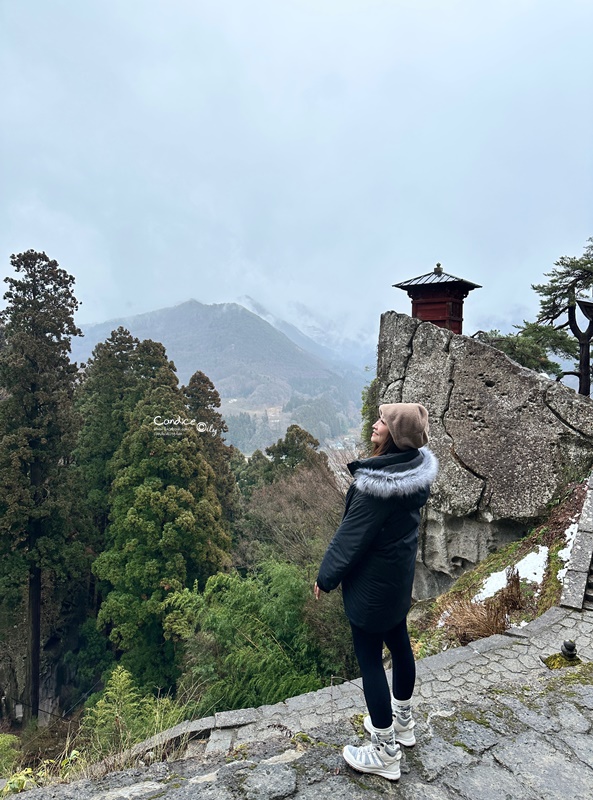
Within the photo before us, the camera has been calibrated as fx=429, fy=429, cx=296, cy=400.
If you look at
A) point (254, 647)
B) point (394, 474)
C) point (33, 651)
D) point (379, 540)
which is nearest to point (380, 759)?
point (379, 540)

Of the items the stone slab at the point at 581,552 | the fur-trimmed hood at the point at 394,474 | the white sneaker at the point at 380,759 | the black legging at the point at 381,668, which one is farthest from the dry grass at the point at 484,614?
the fur-trimmed hood at the point at 394,474

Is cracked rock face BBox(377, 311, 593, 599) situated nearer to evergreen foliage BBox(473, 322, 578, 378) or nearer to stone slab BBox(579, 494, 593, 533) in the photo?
stone slab BBox(579, 494, 593, 533)

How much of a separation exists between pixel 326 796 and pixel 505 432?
6.70 metres

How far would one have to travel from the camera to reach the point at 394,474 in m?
1.88

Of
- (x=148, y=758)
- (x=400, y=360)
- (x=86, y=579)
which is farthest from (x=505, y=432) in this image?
(x=86, y=579)

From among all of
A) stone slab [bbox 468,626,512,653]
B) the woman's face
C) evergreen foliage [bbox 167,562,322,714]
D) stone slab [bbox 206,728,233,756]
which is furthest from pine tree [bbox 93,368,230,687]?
the woman's face

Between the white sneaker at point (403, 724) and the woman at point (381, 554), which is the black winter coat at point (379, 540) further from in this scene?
the white sneaker at point (403, 724)

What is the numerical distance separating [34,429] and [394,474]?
1319 cm

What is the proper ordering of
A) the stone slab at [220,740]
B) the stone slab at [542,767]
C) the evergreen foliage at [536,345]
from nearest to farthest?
1. the stone slab at [542,767]
2. the stone slab at [220,740]
3. the evergreen foliage at [536,345]

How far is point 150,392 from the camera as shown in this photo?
15828 millimetres

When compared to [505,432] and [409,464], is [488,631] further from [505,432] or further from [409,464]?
[505,432]

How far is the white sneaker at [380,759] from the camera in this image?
6.27 ft

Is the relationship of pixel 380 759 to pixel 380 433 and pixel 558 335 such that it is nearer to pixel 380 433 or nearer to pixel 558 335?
pixel 380 433

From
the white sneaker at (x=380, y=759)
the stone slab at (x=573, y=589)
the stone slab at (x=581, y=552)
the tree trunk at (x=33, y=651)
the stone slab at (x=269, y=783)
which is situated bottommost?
the tree trunk at (x=33, y=651)
